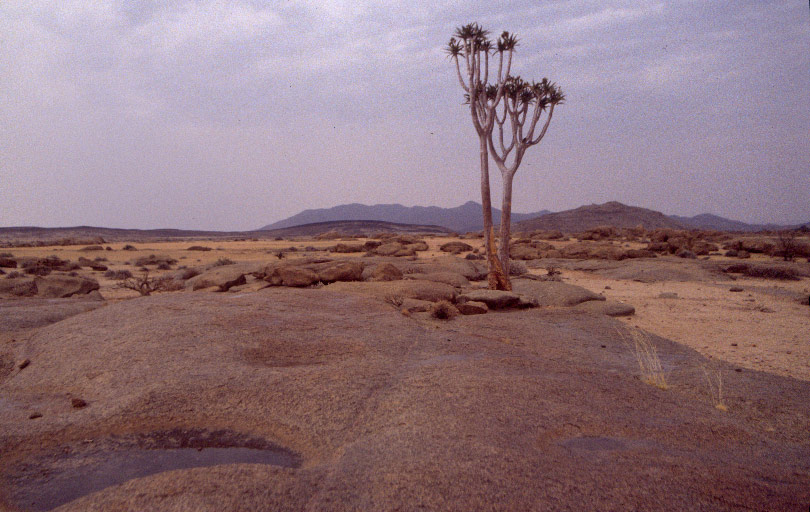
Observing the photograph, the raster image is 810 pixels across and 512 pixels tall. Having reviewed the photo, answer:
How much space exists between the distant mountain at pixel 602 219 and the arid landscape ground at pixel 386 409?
52614 mm

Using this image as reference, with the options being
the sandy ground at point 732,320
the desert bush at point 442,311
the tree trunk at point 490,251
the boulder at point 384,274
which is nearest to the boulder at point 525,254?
the sandy ground at point 732,320

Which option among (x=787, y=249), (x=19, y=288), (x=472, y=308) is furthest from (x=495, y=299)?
(x=787, y=249)

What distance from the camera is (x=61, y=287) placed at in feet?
38.7

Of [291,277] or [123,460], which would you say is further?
[291,277]

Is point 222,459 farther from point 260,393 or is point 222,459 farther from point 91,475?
point 260,393

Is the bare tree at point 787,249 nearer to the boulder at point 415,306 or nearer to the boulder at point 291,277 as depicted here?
the boulder at point 415,306

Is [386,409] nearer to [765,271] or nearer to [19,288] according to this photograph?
[19,288]

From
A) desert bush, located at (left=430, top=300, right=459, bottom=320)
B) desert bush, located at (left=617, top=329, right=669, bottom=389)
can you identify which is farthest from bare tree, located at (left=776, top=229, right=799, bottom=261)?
desert bush, located at (left=430, top=300, right=459, bottom=320)

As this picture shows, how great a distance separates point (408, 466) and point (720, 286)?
15.1 metres

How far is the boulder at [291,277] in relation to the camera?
12.2m

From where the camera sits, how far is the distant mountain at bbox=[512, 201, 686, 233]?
5888cm

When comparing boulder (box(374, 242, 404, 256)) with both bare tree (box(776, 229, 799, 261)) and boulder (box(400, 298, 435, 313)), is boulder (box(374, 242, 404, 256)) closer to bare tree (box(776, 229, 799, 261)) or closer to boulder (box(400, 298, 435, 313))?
boulder (box(400, 298, 435, 313))

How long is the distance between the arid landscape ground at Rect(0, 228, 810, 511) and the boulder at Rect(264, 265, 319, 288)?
319cm

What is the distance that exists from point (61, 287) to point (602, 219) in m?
59.6
